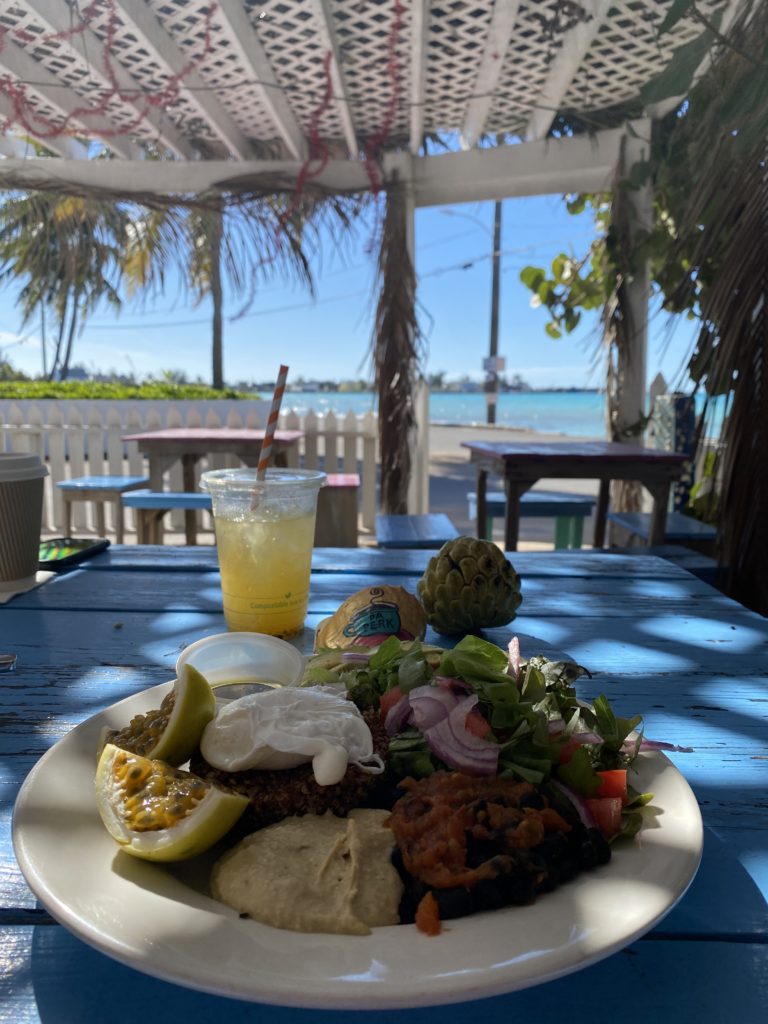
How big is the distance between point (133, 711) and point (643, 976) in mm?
594

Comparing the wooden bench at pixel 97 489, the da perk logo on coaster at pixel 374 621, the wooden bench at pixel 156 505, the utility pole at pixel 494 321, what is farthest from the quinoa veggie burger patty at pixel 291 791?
the utility pole at pixel 494 321

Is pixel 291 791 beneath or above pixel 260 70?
beneath

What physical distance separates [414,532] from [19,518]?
7.54 ft

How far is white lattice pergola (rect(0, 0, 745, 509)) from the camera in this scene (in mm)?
3652

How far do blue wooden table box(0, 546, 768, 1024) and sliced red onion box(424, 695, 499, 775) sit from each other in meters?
0.18

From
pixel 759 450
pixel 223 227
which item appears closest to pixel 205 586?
pixel 759 450

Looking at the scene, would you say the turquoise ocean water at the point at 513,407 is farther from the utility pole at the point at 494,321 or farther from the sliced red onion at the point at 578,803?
the sliced red onion at the point at 578,803

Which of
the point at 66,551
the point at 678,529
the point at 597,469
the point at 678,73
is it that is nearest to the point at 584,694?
the point at 66,551

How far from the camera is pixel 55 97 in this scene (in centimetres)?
435

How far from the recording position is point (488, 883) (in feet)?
1.64

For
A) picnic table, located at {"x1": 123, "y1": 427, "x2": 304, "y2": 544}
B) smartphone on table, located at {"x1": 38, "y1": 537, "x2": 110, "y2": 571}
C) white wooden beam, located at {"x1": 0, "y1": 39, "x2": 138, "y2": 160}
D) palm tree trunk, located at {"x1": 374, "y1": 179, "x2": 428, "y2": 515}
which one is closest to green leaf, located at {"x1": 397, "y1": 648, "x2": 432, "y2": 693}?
smartphone on table, located at {"x1": 38, "y1": 537, "x2": 110, "y2": 571}

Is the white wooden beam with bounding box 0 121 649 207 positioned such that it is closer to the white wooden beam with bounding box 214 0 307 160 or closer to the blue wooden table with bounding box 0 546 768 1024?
the white wooden beam with bounding box 214 0 307 160

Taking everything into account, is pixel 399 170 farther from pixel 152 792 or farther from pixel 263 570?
pixel 152 792

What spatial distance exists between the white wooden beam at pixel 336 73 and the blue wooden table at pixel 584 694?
3.02 metres
